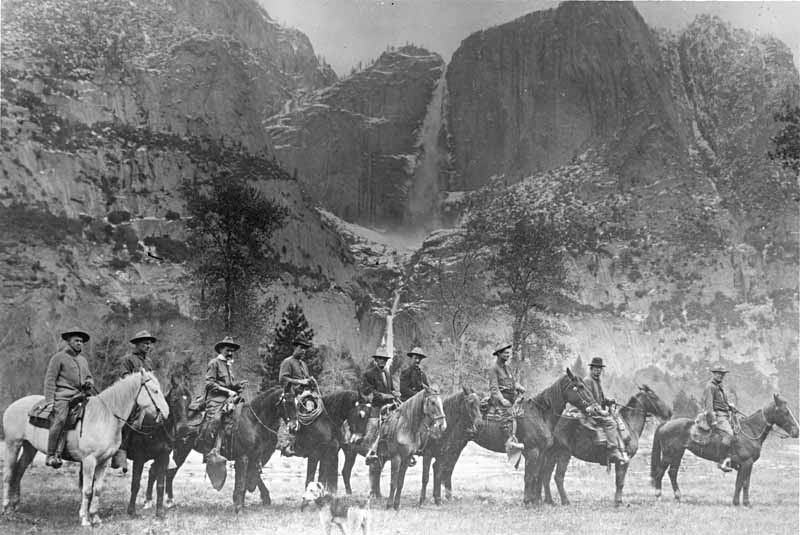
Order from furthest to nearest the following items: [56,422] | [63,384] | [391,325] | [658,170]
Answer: [658,170] → [391,325] → [63,384] → [56,422]

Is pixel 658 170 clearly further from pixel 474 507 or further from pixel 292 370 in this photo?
pixel 292 370

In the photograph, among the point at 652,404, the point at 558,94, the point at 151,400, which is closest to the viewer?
the point at 151,400

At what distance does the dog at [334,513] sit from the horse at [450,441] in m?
1.15

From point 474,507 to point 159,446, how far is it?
5.00 m

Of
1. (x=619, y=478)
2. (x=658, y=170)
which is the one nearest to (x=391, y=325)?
(x=619, y=478)

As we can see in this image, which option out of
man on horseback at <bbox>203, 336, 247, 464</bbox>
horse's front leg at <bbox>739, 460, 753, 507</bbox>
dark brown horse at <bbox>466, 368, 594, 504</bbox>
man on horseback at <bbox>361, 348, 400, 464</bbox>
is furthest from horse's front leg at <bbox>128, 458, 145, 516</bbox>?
horse's front leg at <bbox>739, 460, 753, 507</bbox>

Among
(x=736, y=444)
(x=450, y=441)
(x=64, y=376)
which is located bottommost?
(x=450, y=441)

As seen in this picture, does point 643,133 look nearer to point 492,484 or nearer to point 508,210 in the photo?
point 508,210

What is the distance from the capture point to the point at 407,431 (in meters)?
11.5

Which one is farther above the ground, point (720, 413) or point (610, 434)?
point (720, 413)

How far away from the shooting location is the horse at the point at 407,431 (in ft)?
36.5

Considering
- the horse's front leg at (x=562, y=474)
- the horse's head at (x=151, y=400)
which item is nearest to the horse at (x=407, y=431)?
the horse's front leg at (x=562, y=474)

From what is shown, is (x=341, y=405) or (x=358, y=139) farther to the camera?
(x=358, y=139)

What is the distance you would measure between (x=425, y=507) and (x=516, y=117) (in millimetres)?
9578
